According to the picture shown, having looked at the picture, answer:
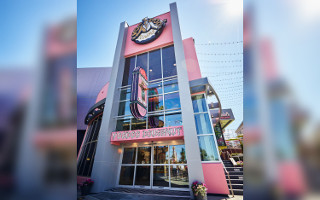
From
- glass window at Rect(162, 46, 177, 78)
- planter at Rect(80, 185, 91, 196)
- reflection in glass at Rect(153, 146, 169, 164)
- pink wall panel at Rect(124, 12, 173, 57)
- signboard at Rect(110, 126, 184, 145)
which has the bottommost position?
planter at Rect(80, 185, 91, 196)

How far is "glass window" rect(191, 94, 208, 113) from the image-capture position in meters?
8.58

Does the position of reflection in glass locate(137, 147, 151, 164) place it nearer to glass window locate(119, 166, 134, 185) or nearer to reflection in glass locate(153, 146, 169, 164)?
reflection in glass locate(153, 146, 169, 164)

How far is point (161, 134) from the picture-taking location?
7715 mm

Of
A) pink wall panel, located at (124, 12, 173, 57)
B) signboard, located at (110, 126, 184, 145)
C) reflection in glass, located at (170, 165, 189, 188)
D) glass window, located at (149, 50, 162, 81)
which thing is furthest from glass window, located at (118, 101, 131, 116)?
reflection in glass, located at (170, 165, 189, 188)

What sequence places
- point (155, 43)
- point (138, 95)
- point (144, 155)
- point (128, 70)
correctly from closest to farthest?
point (138, 95) → point (144, 155) → point (155, 43) → point (128, 70)

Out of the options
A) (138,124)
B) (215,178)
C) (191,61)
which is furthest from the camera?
(191,61)

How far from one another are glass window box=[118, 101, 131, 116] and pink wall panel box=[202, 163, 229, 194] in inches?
230

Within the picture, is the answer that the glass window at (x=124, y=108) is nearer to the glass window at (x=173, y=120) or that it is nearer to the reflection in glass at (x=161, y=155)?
the glass window at (x=173, y=120)

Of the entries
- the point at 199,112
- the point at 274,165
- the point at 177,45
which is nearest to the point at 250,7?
the point at 274,165

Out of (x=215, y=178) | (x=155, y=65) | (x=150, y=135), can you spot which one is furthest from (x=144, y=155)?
(x=155, y=65)

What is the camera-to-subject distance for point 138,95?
8.08 meters

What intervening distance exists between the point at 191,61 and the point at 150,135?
6266mm

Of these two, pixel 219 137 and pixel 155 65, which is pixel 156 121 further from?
pixel 219 137

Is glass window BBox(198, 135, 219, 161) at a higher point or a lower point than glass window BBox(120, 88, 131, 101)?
lower
